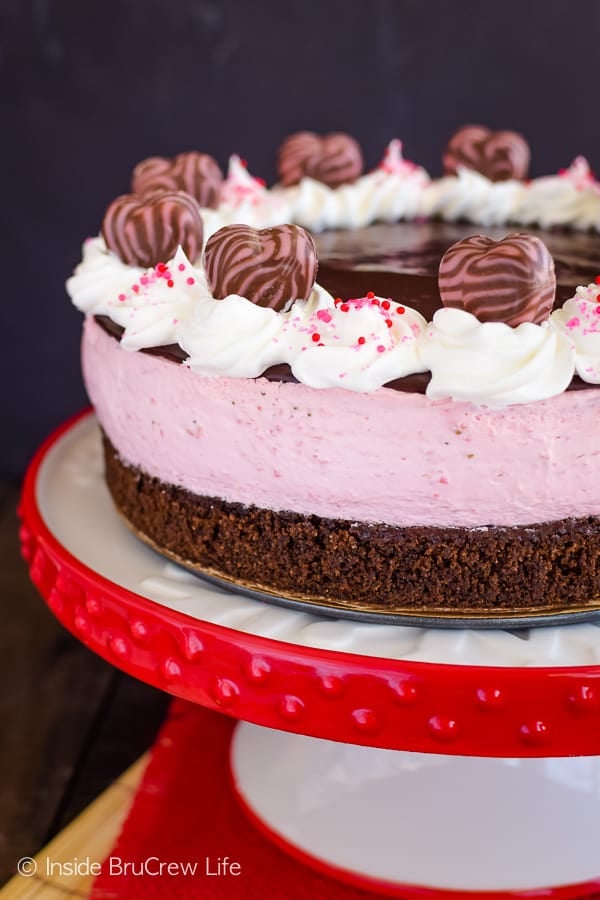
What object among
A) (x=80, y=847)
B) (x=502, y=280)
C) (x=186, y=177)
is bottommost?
(x=80, y=847)


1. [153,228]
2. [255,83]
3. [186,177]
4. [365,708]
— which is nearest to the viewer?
[365,708]

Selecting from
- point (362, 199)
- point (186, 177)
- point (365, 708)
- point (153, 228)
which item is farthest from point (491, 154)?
point (365, 708)

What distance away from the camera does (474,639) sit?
4.92 ft

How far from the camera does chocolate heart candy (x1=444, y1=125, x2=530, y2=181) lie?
8.69 ft

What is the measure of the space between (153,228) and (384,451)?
599 millimetres

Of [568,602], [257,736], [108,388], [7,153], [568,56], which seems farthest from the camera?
[7,153]

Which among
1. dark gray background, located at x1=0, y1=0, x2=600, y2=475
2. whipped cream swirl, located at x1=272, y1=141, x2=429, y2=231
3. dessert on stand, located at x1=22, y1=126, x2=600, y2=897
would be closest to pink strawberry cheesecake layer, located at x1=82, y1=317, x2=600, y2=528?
dessert on stand, located at x1=22, y1=126, x2=600, y2=897

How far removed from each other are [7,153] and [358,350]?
2383 mm

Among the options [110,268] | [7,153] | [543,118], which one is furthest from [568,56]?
[110,268]

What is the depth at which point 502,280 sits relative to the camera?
142cm

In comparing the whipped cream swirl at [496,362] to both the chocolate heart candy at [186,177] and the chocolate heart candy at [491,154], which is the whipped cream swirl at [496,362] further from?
the chocolate heart candy at [491,154]

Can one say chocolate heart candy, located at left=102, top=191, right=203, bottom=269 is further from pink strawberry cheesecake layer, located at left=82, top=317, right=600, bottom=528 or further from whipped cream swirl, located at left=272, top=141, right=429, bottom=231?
whipped cream swirl, located at left=272, top=141, right=429, bottom=231

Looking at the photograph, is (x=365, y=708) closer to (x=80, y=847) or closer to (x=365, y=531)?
(x=365, y=531)

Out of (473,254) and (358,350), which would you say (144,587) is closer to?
(358,350)
